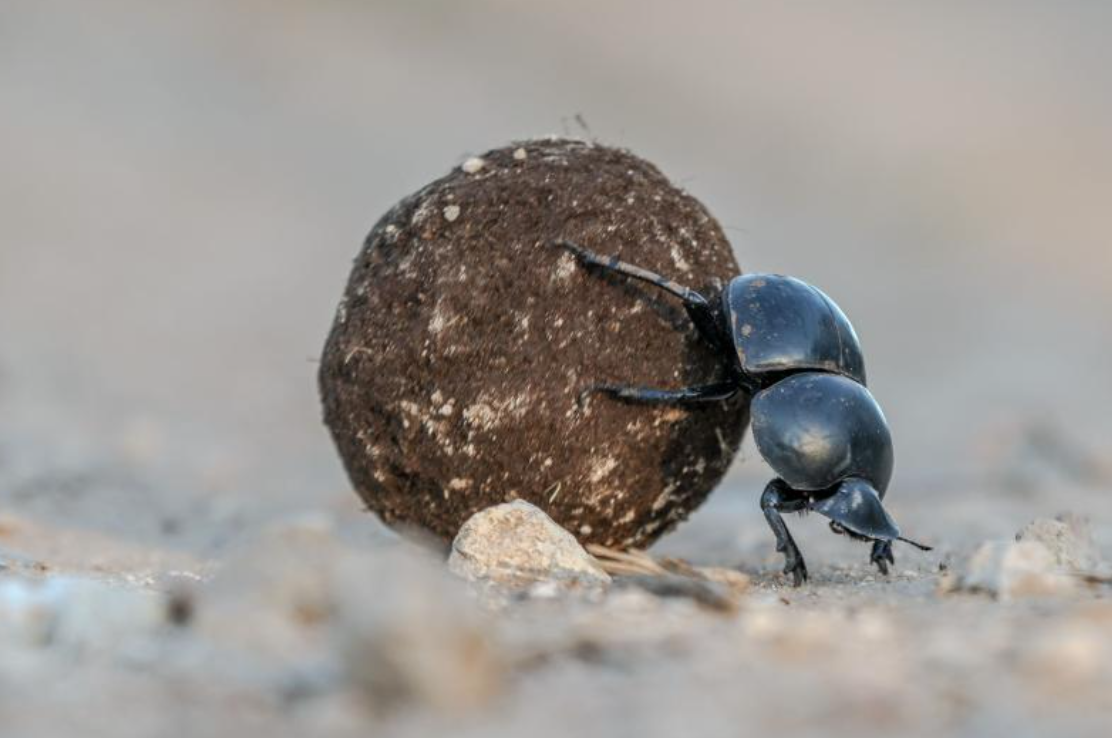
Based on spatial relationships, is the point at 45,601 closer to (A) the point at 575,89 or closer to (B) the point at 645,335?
(B) the point at 645,335

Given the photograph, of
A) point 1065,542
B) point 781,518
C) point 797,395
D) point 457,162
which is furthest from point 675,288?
point 457,162

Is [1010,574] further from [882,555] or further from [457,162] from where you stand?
[457,162]

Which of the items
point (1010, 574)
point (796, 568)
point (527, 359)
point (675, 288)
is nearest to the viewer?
point (1010, 574)

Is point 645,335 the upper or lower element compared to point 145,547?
upper

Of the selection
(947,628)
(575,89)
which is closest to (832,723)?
(947,628)

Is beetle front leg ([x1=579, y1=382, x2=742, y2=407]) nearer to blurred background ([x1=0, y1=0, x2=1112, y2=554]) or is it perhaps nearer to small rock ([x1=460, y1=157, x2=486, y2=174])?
small rock ([x1=460, y1=157, x2=486, y2=174])

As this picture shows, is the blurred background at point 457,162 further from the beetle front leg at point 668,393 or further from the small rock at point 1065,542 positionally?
the small rock at point 1065,542

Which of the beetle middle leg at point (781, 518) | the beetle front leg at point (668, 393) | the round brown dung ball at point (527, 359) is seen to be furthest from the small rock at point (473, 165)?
the beetle middle leg at point (781, 518)
